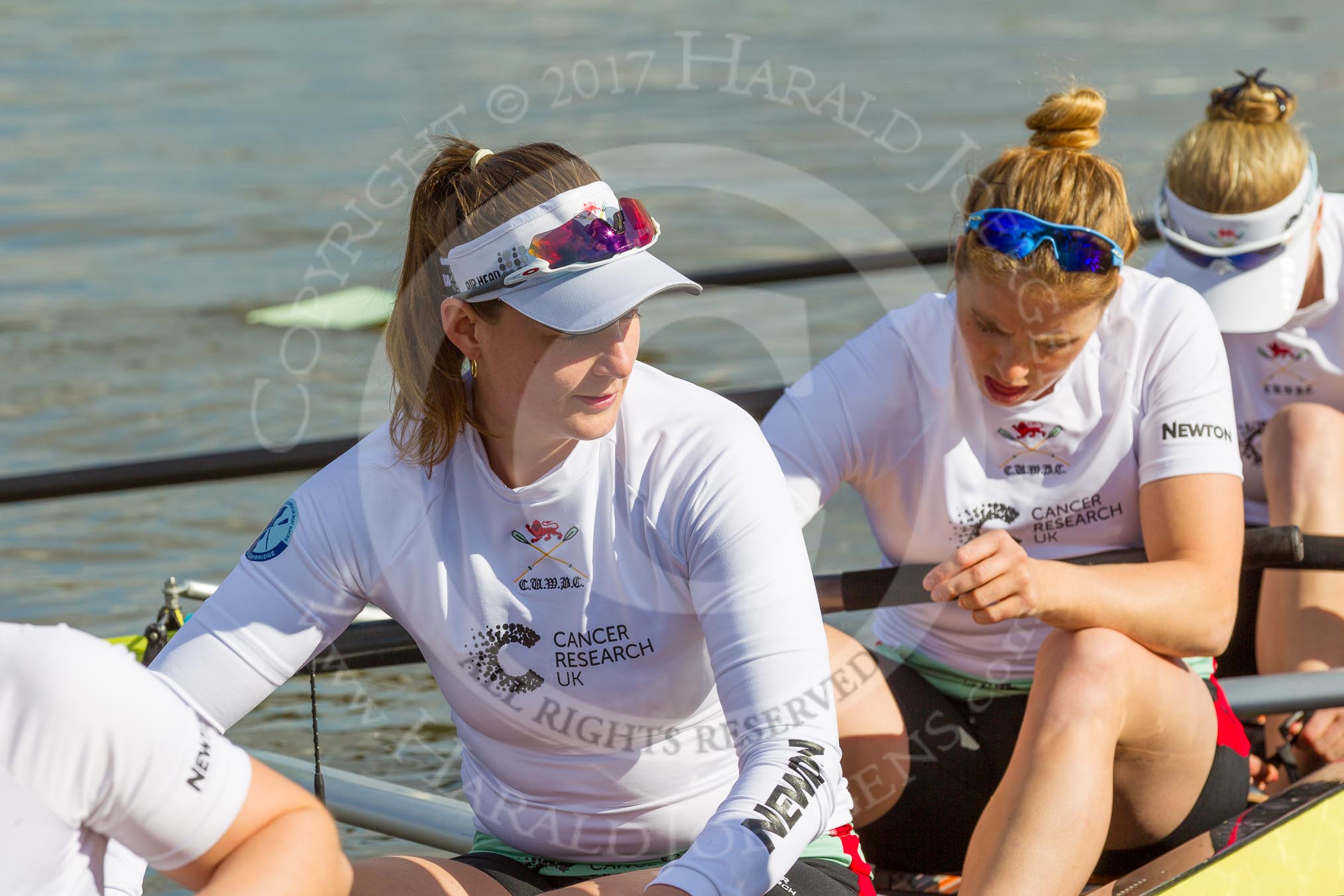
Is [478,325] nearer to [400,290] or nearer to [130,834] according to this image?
[400,290]

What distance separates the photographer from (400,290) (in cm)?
189

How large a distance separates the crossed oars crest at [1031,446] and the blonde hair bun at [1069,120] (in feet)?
1.34

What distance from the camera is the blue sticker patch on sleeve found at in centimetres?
186

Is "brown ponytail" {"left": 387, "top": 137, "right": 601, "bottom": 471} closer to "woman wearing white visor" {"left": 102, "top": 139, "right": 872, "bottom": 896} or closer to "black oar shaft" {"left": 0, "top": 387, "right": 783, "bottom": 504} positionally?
"woman wearing white visor" {"left": 102, "top": 139, "right": 872, "bottom": 896}

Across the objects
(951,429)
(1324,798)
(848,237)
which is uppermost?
(951,429)

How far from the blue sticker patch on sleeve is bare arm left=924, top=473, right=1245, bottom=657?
774 mm

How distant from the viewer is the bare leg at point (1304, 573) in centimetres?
277

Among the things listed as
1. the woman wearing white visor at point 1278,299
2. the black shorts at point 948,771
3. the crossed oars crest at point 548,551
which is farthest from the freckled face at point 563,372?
the woman wearing white visor at point 1278,299

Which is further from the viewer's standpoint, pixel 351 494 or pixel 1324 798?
pixel 1324 798

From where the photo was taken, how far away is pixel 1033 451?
92.4 inches

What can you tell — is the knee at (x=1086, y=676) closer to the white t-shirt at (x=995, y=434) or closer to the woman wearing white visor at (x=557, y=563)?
the white t-shirt at (x=995, y=434)

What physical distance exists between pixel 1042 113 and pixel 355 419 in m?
4.00

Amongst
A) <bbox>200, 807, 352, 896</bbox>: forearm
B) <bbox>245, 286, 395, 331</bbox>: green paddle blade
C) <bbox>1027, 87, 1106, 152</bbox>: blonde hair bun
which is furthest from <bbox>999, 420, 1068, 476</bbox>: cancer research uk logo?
<bbox>245, 286, 395, 331</bbox>: green paddle blade

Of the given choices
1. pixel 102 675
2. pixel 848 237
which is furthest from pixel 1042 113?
pixel 848 237
